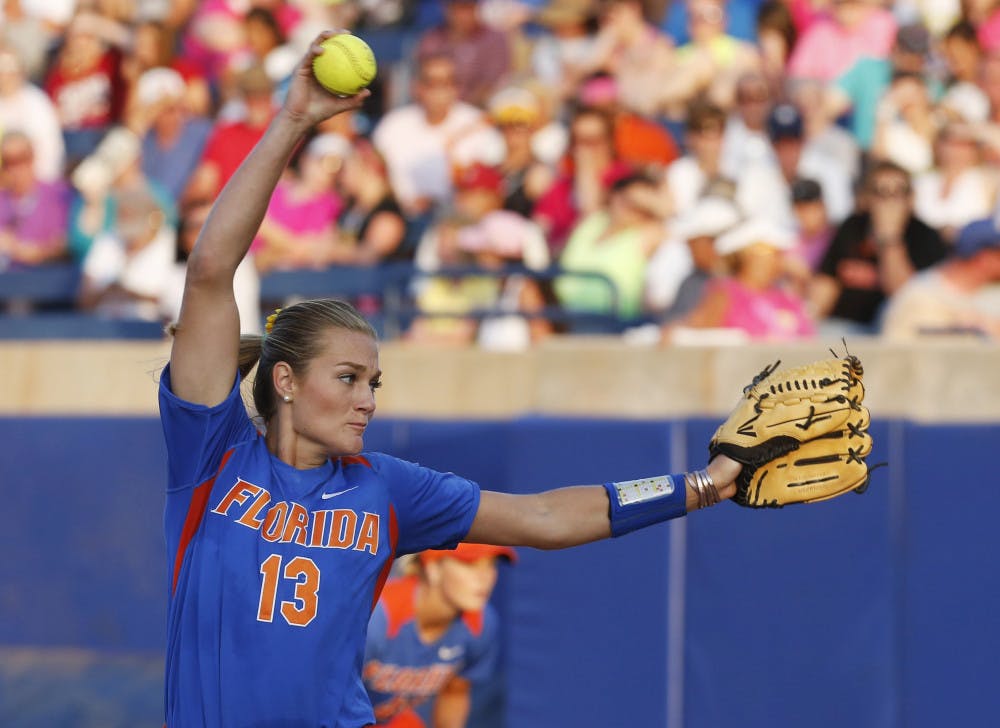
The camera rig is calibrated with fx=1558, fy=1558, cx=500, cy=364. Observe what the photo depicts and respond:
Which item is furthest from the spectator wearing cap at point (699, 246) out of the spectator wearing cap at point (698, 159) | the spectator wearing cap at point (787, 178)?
the spectator wearing cap at point (698, 159)

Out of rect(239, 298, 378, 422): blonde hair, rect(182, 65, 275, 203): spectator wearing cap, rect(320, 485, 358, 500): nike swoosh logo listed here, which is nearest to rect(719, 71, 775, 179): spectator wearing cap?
rect(182, 65, 275, 203): spectator wearing cap

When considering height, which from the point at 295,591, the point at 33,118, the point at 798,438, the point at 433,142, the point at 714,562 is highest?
the point at 33,118

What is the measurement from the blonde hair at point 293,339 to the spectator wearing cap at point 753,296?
11.1ft

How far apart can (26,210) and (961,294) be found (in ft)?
17.8

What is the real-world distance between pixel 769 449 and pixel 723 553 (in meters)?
2.55

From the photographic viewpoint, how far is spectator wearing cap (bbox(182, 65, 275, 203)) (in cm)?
881

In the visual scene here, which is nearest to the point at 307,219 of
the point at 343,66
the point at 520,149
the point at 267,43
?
the point at 520,149

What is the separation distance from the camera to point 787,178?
295 inches

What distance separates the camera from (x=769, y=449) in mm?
3191

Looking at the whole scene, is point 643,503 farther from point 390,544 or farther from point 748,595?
point 748,595

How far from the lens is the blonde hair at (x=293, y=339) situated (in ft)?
10.2

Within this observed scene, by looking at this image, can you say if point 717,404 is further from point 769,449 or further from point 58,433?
point 58,433

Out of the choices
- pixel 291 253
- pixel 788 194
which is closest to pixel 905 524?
pixel 788 194

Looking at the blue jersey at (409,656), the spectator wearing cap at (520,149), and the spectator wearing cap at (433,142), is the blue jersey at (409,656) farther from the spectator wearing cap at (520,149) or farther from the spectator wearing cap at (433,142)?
the spectator wearing cap at (433,142)
